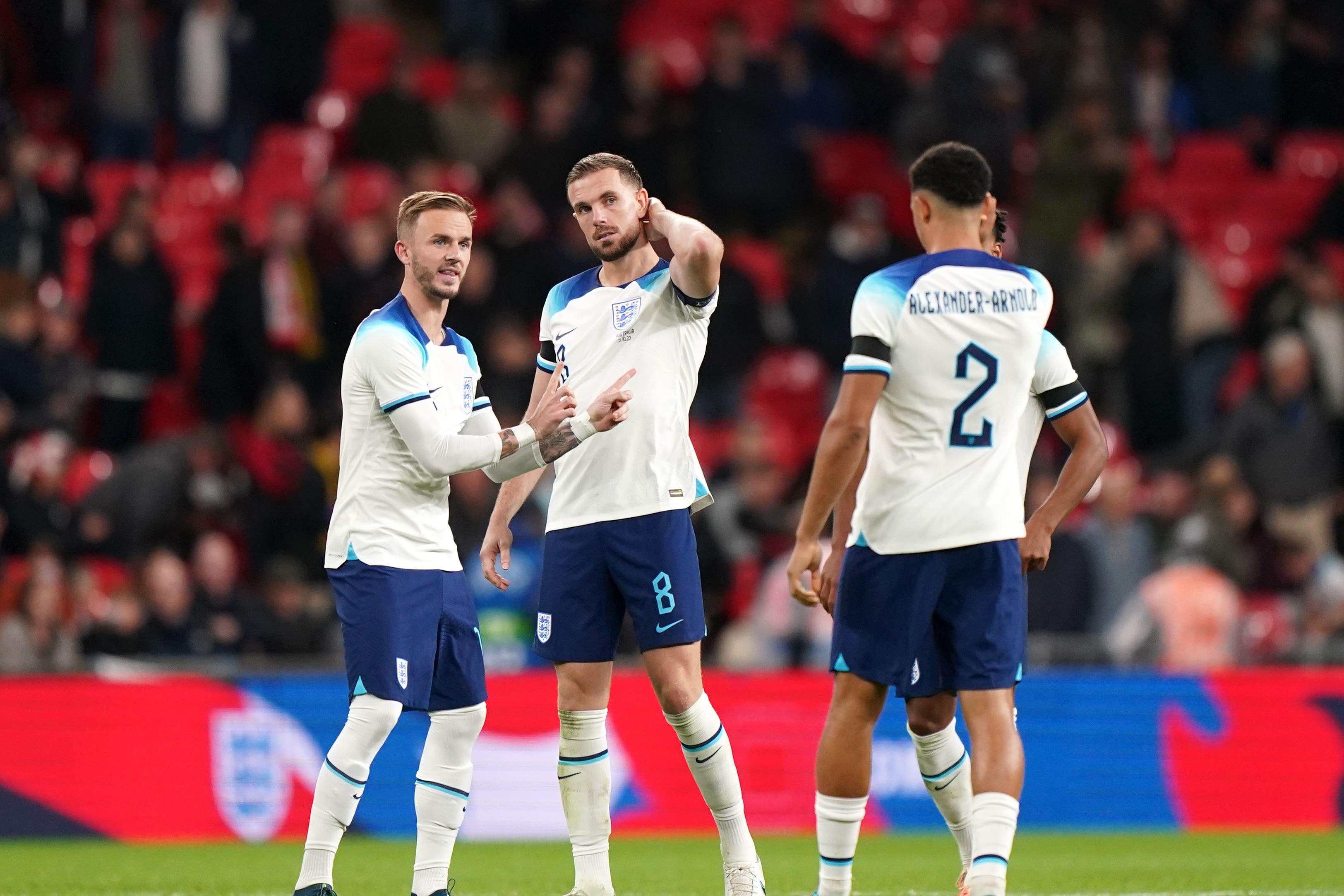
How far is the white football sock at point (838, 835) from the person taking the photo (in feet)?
21.5

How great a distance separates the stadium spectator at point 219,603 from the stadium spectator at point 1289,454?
8.17 m

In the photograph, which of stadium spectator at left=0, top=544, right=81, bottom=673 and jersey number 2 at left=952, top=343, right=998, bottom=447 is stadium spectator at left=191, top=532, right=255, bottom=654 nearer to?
stadium spectator at left=0, top=544, right=81, bottom=673

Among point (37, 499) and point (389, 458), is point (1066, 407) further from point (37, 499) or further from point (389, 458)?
point (37, 499)

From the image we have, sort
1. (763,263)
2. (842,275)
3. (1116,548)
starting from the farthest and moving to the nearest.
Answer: (763,263)
(842,275)
(1116,548)

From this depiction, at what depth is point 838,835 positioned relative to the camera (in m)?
6.55

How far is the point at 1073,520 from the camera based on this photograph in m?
15.1

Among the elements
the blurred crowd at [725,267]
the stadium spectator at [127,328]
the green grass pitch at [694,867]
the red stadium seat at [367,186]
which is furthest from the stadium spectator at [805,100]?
the green grass pitch at [694,867]

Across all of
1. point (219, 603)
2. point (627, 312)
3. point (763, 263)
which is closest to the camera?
point (627, 312)

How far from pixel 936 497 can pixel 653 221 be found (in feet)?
5.51

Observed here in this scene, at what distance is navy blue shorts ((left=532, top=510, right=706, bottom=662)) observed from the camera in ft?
23.7

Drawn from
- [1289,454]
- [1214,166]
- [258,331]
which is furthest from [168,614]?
[1214,166]

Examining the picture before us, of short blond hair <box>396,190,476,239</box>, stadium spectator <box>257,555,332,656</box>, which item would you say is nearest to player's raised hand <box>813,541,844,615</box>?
short blond hair <box>396,190,476,239</box>

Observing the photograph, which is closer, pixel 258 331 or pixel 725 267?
pixel 258 331

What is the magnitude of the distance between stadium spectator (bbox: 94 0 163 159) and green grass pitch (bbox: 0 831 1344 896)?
26.4 feet
